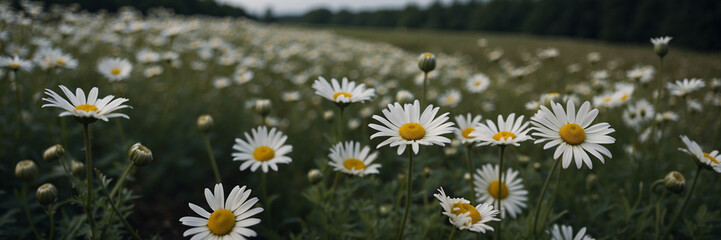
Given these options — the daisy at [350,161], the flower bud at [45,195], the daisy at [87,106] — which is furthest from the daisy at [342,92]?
the flower bud at [45,195]

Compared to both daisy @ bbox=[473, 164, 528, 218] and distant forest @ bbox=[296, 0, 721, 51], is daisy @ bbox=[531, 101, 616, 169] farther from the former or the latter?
distant forest @ bbox=[296, 0, 721, 51]

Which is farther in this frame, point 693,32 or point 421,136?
point 693,32

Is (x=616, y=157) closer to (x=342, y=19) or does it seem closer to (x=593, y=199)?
(x=593, y=199)

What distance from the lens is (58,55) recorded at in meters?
2.63

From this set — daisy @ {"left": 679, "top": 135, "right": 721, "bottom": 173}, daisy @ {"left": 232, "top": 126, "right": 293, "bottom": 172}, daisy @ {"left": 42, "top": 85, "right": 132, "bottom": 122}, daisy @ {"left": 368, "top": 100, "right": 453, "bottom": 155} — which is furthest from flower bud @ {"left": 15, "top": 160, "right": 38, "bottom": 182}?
daisy @ {"left": 679, "top": 135, "right": 721, "bottom": 173}

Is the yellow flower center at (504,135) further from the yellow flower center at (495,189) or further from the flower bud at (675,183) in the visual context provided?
the flower bud at (675,183)

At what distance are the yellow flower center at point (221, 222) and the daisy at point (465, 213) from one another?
2.11ft

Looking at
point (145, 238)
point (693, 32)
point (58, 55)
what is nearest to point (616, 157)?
point (145, 238)

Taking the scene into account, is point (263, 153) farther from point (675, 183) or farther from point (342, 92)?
point (675, 183)

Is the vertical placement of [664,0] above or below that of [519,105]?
above

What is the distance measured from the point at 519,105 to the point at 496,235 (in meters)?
3.16

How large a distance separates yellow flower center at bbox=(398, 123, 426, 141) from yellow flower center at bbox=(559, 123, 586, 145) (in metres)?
0.47

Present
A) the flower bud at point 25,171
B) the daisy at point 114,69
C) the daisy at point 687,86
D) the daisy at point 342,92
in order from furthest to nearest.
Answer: the daisy at point 114,69, the daisy at point 687,86, the daisy at point 342,92, the flower bud at point 25,171

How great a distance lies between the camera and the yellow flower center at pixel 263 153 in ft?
5.41
